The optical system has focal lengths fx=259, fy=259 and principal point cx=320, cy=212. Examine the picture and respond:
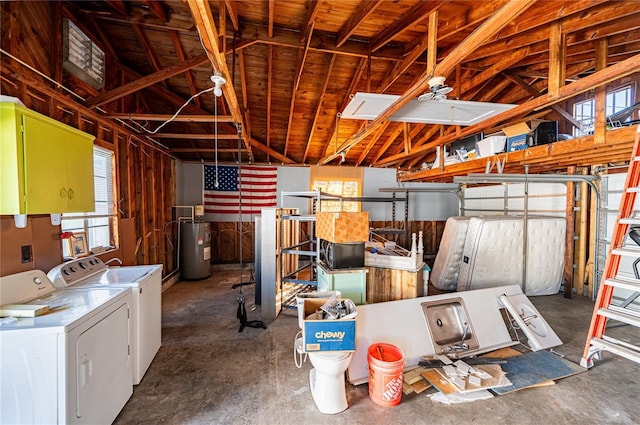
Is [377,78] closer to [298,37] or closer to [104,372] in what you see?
[298,37]

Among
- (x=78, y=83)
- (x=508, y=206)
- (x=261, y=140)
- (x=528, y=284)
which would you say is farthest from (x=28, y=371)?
(x=508, y=206)

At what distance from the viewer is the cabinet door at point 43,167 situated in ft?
5.96

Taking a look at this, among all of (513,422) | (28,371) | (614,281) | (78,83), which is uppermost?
(78,83)

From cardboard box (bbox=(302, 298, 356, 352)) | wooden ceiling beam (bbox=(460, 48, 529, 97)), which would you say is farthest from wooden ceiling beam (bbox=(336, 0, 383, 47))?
cardboard box (bbox=(302, 298, 356, 352))

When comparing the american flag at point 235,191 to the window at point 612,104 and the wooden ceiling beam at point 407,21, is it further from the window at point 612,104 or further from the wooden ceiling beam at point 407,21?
the window at point 612,104

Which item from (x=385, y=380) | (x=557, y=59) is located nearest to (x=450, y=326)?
(x=385, y=380)

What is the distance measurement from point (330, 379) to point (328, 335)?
0.38m

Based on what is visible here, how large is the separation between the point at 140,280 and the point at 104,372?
0.75 m

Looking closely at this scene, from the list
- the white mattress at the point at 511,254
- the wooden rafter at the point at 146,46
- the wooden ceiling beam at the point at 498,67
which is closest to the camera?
the wooden rafter at the point at 146,46

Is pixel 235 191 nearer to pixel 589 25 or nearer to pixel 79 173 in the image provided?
pixel 79 173

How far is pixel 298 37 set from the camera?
3.49 m

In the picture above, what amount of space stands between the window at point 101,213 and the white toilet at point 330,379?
9.52 ft

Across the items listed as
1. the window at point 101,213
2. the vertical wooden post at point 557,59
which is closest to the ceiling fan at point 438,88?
the vertical wooden post at point 557,59

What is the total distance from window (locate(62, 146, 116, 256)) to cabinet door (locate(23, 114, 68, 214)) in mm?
934
